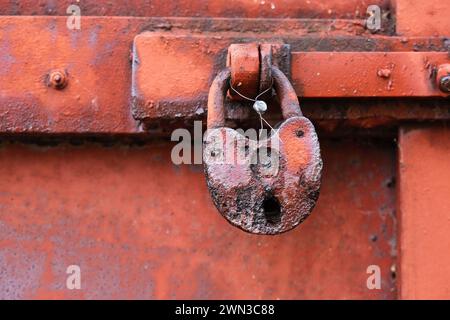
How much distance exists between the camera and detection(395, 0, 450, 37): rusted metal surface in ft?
2.39

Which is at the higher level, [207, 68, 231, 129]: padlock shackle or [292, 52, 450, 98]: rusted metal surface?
[292, 52, 450, 98]: rusted metal surface

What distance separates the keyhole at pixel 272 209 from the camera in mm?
589

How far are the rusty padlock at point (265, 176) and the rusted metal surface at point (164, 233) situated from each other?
0.20 m

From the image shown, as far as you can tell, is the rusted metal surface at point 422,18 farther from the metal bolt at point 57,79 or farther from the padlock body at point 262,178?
the metal bolt at point 57,79

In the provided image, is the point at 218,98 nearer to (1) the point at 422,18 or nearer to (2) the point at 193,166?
(2) the point at 193,166

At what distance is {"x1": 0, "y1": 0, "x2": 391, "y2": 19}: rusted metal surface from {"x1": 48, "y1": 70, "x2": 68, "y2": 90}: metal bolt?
3.8 inches

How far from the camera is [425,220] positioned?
721mm

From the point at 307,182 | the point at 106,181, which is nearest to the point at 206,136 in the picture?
the point at 307,182

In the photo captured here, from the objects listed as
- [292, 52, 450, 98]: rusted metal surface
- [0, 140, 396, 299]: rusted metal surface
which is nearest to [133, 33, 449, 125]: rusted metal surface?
[292, 52, 450, 98]: rusted metal surface

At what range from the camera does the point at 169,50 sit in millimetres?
700

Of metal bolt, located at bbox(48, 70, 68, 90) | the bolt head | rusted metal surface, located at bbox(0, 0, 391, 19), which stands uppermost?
rusted metal surface, located at bbox(0, 0, 391, 19)

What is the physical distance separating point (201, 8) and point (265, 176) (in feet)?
0.95

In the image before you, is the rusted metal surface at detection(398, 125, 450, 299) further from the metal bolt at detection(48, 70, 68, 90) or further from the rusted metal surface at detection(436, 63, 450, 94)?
the metal bolt at detection(48, 70, 68, 90)

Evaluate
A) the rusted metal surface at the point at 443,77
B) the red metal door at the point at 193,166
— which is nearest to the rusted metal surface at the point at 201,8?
the red metal door at the point at 193,166
